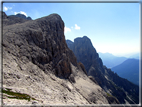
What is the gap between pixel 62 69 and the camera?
123ft

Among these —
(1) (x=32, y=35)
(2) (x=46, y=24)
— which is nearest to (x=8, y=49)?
(1) (x=32, y=35)

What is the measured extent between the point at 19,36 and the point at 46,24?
21.5 m

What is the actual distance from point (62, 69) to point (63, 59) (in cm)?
515

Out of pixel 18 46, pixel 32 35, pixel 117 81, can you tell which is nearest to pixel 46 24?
pixel 32 35

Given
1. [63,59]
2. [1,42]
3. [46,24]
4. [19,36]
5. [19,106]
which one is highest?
[46,24]

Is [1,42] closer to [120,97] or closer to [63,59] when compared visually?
[63,59]

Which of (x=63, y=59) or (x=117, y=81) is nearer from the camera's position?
(x=63, y=59)

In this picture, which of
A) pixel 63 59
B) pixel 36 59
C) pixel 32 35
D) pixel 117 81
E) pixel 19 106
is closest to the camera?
pixel 19 106

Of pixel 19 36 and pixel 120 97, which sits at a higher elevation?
pixel 19 36

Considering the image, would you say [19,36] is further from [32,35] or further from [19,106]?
[19,106]

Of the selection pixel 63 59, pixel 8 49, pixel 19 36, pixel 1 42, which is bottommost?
pixel 63 59

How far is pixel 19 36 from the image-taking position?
2795cm

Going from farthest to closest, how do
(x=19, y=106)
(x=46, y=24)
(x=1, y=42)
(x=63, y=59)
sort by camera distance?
(x=46, y=24)
(x=63, y=59)
(x=1, y=42)
(x=19, y=106)

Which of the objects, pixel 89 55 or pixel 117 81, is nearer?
pixel 89 55
